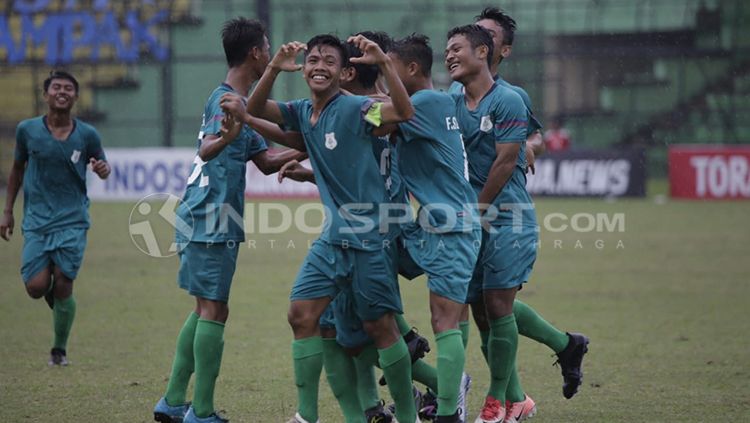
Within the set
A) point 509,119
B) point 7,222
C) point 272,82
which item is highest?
point 272,82

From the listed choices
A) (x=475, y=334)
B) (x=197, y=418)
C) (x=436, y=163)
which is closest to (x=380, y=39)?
(x=436, y=163)

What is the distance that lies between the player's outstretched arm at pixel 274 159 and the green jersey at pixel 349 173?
727 millimetres

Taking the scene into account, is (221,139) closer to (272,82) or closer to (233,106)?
(233,106)

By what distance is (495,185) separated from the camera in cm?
708

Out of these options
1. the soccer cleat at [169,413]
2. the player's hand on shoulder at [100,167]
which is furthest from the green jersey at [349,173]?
the player's hand on shoulder at [100,167]

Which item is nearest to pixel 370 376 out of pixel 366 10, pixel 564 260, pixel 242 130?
pixel 242 130

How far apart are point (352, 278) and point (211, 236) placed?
1.02 metres

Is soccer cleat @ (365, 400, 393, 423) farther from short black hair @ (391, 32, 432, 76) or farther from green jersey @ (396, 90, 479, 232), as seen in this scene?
short black hair @ (391, 32, 432, 76)

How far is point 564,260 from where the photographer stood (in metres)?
17.4

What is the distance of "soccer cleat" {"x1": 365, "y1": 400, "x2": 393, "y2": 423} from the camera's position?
23.5 ft

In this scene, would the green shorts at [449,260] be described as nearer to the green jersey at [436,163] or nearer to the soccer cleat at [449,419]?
the green jersey at [436,163]

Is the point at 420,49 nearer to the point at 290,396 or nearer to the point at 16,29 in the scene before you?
the point at 290,396

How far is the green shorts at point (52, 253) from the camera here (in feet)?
31.4

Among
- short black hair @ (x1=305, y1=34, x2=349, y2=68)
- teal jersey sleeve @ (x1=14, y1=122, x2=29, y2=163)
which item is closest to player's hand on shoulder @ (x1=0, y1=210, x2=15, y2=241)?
teal jersey sleeve @ (x1=14, y1=122, x2=29, y2=163)
